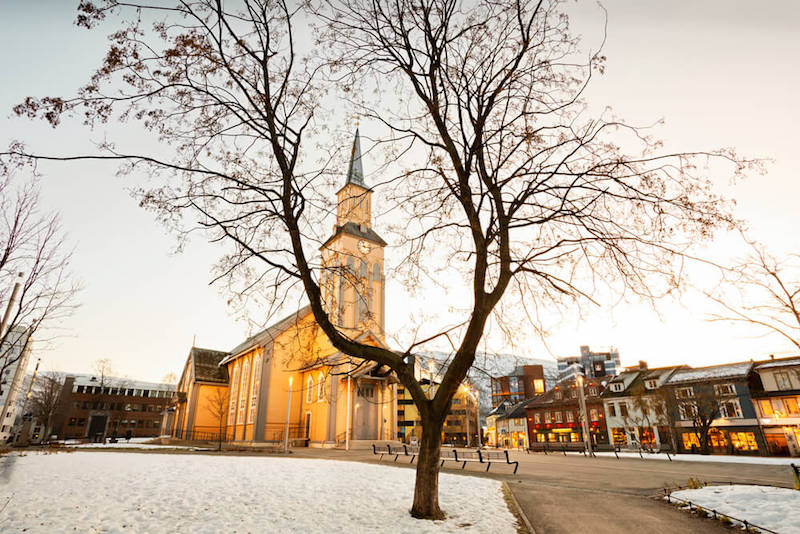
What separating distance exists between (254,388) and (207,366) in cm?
1205

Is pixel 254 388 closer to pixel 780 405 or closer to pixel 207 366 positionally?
pixel 207 366

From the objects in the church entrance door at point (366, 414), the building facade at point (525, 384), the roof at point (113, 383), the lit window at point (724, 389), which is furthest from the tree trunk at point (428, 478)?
the roof at point (113, 383)

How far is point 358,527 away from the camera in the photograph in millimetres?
7355

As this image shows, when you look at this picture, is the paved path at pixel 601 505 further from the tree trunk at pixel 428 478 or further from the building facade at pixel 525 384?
the building facade at pixel 525 384

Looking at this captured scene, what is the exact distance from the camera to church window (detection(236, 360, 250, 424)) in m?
34.8

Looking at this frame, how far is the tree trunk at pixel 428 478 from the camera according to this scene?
25.9 ft

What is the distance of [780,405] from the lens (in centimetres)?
3716

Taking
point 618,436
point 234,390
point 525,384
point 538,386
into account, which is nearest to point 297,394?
point 234,390

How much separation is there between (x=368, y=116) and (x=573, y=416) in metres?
62.3

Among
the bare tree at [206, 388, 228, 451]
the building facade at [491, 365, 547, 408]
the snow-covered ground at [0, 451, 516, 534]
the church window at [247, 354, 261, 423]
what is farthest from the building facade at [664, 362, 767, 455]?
the building facade at [491, 365, 547, 408]

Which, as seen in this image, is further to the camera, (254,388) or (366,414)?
(254,388)

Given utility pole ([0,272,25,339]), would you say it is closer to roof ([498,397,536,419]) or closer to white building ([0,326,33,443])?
white building ([0,326,33,443])

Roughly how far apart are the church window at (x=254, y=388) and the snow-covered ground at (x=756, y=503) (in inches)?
1184

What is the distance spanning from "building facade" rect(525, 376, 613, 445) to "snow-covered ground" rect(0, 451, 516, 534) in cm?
5196
